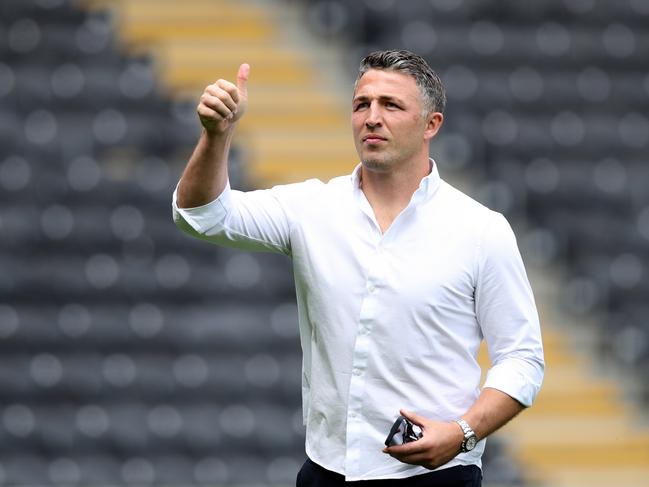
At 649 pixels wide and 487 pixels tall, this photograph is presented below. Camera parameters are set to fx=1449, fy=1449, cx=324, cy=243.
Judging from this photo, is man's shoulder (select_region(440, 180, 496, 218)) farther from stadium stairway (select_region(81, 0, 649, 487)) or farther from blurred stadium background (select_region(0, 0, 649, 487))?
stadium stairway (select_region(81, 0, 649, 487))

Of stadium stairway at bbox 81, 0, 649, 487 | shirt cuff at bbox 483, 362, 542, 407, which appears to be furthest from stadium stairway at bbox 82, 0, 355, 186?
shirt cuff at bbox 483, 362, 542, 407

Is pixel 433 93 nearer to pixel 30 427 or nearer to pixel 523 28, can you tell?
pixel 30 427

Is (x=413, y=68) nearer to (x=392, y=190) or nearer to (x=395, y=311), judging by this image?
(x=392, y=190)

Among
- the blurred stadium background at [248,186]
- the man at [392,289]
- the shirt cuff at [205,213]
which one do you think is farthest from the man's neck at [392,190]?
the blurred stadium background at [248,186]

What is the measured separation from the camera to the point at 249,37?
10047 millimetres

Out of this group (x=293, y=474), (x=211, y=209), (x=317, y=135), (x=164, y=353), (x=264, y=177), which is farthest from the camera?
(x=317, y=135)

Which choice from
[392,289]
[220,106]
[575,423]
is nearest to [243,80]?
[220,106]

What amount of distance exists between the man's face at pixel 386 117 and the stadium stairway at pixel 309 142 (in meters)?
4.72

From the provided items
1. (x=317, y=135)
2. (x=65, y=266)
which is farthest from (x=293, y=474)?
(x=317, y=135)

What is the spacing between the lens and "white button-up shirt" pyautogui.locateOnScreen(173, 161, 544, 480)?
9.52ft

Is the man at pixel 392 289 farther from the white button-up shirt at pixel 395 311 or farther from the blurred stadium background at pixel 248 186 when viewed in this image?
the blurred stadium background at pixel 248 186

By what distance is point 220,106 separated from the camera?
277cm

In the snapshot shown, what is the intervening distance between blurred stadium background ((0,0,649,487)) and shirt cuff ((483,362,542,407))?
13.9 feet

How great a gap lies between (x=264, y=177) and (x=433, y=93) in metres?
Answer: 5.81
